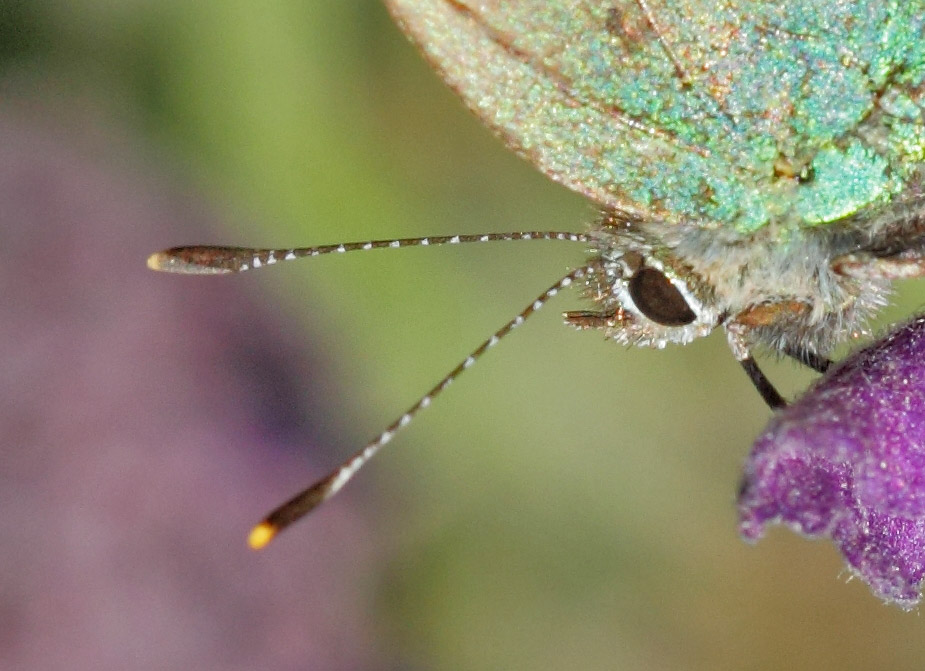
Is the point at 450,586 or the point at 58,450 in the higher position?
the point at 58,450

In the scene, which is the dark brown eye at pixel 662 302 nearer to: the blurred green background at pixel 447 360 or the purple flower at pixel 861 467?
the purple flower at pixel 861 467

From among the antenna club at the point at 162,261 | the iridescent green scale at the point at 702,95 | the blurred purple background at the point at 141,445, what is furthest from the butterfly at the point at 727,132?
the blurred purple background at the point at 141,445

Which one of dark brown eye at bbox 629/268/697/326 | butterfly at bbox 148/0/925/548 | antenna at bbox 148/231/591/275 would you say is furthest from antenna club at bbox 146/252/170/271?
dark brown eye at bbox 629/268/697/326

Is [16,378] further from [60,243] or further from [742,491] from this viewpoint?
[742,491]

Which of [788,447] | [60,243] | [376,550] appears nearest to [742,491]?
[788,447]

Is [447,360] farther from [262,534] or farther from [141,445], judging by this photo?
[262,534]

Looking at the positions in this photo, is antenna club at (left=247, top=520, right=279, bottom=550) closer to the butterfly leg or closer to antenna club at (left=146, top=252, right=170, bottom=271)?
antenna club at (left=146, top=252, right=170, bottom=271)

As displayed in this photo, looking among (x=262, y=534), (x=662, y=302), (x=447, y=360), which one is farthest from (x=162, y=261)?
(x=447, y=360)
